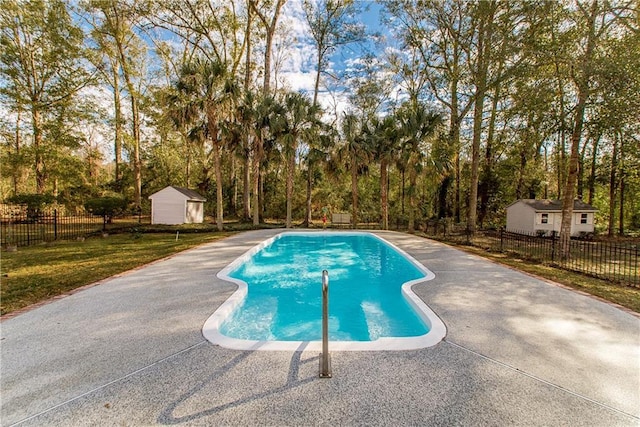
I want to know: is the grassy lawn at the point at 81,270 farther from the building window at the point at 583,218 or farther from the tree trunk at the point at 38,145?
the building window at the point at 583,218

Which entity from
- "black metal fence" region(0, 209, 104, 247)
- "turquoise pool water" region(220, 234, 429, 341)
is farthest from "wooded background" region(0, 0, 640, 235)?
"turquoise pool water" region(220, 234, 429, 341)

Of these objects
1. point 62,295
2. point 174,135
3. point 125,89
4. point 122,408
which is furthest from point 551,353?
point 174,135

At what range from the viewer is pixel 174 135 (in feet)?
80.6

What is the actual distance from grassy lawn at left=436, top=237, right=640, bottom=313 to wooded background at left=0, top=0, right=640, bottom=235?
3388mm

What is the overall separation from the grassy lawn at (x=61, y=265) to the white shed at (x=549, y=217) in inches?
715

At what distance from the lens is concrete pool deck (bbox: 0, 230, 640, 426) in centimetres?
203

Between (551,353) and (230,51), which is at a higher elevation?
(230,51)

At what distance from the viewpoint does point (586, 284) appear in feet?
18.3

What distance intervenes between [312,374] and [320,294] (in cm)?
370

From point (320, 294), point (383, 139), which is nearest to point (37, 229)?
point (320, 294)

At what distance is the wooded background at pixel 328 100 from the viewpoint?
31.1 feet

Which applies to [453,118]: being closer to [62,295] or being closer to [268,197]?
[268,197]

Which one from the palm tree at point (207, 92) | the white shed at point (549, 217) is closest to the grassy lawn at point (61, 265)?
the palm tree at point (207, 92)

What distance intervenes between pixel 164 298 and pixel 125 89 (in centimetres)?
2214
